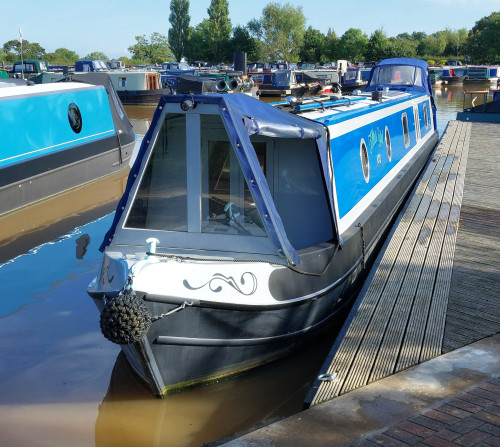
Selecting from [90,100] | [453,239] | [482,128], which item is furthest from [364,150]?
[482,128]

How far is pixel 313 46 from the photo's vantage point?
79.8 m

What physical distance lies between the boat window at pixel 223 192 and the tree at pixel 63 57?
67231mm

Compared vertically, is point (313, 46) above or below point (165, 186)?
above

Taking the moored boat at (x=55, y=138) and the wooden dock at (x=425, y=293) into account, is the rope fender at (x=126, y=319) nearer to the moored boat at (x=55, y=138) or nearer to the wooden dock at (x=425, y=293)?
the wooden dock at (x=425, y=293)

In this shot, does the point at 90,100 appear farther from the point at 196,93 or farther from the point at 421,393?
the point at 421,393

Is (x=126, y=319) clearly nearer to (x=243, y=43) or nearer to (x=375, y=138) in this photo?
(x=375, y=138)

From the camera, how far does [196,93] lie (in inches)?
219

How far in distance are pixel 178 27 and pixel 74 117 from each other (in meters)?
88.6

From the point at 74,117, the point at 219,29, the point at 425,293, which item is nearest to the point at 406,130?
the point at 425,293

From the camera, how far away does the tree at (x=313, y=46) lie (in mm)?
79250

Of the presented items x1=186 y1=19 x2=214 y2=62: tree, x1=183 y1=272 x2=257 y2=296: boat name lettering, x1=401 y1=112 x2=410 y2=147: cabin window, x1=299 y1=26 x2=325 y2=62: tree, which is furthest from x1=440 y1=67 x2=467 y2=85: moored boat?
x1=183 y1=272 x2=257 y2=296: boat name lettering

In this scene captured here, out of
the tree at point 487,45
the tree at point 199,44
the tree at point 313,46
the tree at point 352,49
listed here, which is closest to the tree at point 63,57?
the tree at point 199,44

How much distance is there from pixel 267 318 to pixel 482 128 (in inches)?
603

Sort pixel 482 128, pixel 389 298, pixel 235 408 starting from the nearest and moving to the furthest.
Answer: pixel 235 408, pixel 389 298, pixel 482 128
